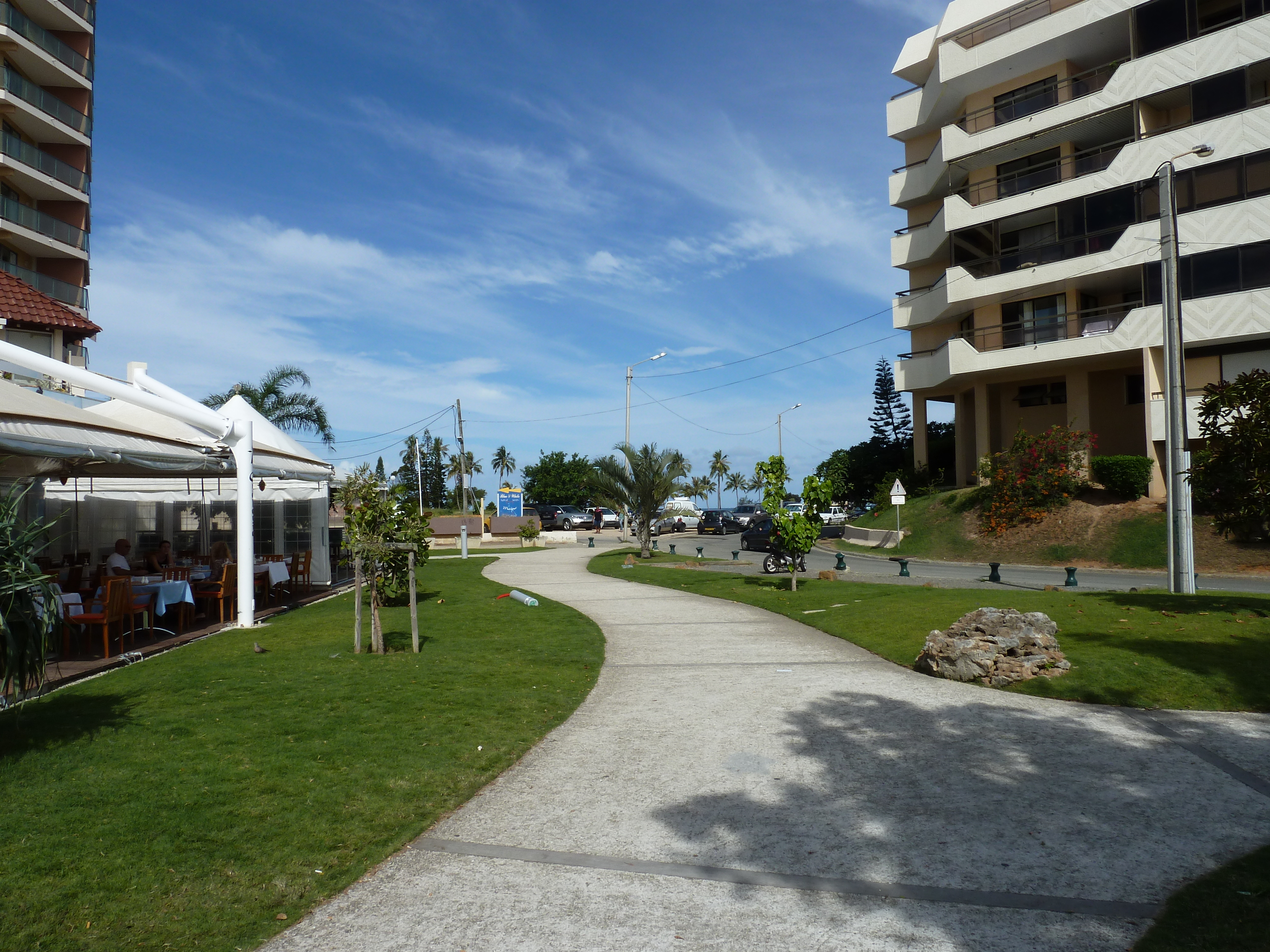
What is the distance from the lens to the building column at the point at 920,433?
3800cm

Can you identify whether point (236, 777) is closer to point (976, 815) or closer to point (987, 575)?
point (976, 815)

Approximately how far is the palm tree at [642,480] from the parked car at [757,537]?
17.2 ft

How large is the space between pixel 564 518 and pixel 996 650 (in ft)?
151

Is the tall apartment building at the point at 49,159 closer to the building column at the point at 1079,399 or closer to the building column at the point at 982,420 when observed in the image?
the building column at the point at 982,420

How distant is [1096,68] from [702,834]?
3364 centimetres

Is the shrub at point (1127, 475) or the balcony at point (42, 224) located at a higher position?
the balcony at point (42, 224)

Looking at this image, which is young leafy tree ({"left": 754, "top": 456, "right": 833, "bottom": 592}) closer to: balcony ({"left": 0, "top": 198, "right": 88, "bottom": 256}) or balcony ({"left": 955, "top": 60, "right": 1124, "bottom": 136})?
balcony ({"left": 955, "top": 60, "right": 1124, "bottom": 136})

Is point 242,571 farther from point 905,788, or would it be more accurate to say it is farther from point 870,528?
point 870,528

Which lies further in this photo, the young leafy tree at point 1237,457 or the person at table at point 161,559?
the person at table at point 161,559

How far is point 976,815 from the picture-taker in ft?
15.8

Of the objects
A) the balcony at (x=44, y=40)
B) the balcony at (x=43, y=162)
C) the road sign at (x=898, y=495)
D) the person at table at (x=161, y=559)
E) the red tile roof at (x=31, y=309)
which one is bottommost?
the person at table at (x=161, y=559)

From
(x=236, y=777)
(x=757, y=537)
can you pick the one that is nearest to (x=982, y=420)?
(x=757, y=537)

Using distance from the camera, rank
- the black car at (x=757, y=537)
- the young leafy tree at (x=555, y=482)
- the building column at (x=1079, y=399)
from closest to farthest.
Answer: the building column at (x=1079, y=399) < the black car at (x=757, y=537) < the young leafy tree at (x=555, y=482)

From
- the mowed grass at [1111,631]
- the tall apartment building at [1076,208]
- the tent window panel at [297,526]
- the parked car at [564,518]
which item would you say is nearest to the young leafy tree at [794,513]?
the mowed grass at [1111,631]
